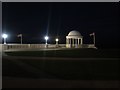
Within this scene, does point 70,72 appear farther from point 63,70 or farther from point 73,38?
point 73,38

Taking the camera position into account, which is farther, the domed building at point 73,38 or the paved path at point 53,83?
the domed building at point 73,38

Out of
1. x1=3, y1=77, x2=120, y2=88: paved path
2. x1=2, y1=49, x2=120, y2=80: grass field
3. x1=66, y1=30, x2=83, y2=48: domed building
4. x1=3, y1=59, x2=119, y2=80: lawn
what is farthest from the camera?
x1=66, y1=30, x2=83, y2=48: domed building

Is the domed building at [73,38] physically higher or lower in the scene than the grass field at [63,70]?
higher

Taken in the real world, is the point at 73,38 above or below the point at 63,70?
above

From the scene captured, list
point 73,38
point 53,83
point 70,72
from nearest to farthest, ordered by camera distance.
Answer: point 53,83 → point 70,72 → point 73,38

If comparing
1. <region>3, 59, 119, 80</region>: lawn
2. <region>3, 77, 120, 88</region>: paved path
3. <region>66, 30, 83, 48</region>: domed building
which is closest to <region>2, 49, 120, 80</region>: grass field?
<region>3, 59, 119, 80</region>: lawn

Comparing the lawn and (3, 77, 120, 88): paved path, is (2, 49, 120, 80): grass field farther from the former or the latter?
(3, 77, 120, 88): paved path

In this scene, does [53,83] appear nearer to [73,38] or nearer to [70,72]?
[70,72]

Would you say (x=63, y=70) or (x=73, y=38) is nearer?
(x=63, y=70)

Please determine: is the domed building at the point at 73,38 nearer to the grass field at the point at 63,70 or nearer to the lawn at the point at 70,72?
the grass field at the point at 63,70

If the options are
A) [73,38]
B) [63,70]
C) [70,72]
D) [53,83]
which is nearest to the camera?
[53,83]

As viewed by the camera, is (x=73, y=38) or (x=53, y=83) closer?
(x=53, y=83)

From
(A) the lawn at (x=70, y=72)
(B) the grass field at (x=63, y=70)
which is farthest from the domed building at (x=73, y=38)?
(A) the lawn at (x=70, y=72)

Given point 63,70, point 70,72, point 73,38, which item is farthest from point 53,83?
point 73,38
